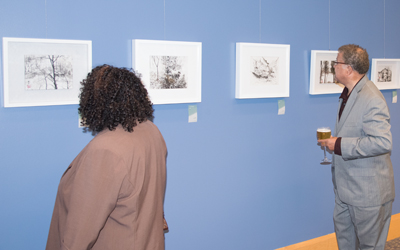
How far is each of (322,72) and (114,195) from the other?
8.63 feet

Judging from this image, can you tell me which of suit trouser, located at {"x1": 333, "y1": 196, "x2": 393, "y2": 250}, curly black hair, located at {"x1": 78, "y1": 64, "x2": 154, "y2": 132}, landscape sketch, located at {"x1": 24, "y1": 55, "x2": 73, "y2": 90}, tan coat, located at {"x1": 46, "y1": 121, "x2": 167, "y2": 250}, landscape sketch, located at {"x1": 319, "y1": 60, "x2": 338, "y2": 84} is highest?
landscape sketch, located at {"x1": 319, "y1": 60, "x2": 338, "y2": 84}

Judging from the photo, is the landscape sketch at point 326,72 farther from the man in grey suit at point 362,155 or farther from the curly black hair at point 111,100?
the curly black hair at point 111,100

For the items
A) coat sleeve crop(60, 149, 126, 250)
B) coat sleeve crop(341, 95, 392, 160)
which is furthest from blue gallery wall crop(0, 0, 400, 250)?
coat sleeve crop(60, 149, 126, 250)

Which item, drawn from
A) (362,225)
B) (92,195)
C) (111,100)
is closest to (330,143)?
(362,225)

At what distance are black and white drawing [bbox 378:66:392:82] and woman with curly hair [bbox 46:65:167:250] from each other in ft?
10.0

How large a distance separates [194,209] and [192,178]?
0.88ft

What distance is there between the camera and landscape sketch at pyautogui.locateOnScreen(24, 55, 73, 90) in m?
2.35

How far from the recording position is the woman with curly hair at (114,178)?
1.66 meters

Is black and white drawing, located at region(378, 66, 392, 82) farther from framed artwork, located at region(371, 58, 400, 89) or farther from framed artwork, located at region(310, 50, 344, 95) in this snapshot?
framed artwork, located at region(310, 50, 344, 95)

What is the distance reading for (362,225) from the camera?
9.30ft

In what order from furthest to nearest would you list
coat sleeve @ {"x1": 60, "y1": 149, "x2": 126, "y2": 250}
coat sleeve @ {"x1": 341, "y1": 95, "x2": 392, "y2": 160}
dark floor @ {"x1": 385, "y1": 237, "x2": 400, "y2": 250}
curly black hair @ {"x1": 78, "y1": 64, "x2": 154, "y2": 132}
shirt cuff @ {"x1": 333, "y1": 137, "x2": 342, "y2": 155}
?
dark floor @ {"x1": 385, "y1": 237, "x2": 400, "y2": 250} < shirt cuff @ {"x1": 333, "y1": 137, "x2": 342, "y2": 155} < coat sleeve @ {"x1": 341, "y1": 95, "x2": 392, "y2": 160} < curly black hair @ {"x1": 78, "y1": 64, "x2": 154, "y2": 132} < coat sleeve @ {"x1": 60, "y1": 149, "x2": 126, "y2": 250}

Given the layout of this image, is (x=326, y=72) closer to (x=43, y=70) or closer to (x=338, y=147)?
(x=338, y=147)

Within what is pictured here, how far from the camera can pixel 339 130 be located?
2.95 metres

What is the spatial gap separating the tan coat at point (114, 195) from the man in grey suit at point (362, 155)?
1.61m
